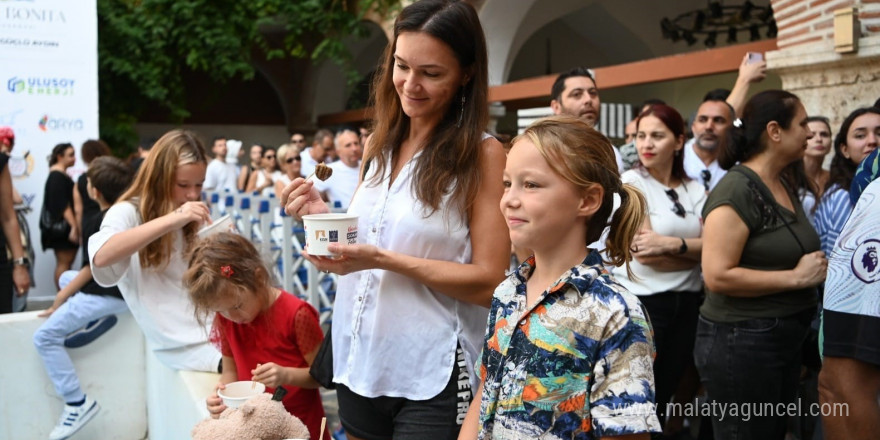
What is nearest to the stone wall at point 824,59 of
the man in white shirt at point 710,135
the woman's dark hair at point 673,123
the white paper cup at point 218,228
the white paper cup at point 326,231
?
the man in white shirt at point 710,135

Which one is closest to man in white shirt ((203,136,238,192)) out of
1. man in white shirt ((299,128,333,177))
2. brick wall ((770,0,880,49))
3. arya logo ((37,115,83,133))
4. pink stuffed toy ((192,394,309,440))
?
man in white shirt ((299,128,333,177))

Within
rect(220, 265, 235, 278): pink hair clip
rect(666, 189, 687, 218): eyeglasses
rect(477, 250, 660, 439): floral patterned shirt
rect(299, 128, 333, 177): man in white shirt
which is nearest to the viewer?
rect(477, 250, 660, 439): floral patterned shirt

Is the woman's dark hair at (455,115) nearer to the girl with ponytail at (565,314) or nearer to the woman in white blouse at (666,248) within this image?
the girl with ponytail at (565,314)

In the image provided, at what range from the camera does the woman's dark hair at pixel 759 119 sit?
2730 millimetres

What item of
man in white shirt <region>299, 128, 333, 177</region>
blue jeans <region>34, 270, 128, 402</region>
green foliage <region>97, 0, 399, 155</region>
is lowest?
blue jeans <region>34, 270, 128, 402</region>

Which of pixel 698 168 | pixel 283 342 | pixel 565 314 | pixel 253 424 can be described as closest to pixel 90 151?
pixel 283 342

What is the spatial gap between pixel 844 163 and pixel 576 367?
9.61ft

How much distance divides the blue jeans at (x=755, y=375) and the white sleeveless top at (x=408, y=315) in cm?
129

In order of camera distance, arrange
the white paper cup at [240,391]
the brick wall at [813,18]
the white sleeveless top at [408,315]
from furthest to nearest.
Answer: the brick wall at [813,18]
the white paper cup at [240,391]
the white sleeveless top at [408,315]

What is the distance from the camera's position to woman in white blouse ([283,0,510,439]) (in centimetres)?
172

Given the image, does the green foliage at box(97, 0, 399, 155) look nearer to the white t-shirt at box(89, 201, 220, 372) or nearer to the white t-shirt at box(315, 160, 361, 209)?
the white t-shirt at box(315, 160, 361, 209)

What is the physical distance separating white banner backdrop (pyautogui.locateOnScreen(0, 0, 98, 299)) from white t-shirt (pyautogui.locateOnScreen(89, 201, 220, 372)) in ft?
13.1

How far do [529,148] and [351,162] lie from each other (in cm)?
600

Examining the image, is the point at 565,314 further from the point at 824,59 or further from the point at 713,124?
the point at 824,59
